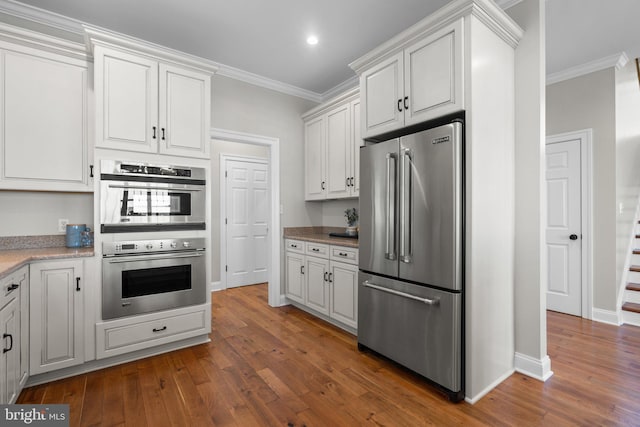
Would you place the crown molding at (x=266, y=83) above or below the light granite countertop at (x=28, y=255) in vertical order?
above

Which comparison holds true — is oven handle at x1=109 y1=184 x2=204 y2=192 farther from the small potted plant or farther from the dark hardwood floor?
the small potted plant

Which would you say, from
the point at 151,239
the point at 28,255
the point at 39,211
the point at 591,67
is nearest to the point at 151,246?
the point at 151,239

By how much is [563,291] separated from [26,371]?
5.21 meters

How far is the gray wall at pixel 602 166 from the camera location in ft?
11.0

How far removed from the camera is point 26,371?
2055 mm

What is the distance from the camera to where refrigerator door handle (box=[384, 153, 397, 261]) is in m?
2.34

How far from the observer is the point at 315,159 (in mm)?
4082

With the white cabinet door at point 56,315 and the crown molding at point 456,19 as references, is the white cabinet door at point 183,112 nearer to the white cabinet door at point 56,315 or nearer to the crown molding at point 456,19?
the white cabinet door at point 56,315

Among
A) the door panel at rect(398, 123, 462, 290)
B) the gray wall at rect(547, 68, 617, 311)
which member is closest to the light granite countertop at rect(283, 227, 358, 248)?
the door panel at rect(398, 123, 462, 290)

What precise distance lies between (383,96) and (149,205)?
218cm

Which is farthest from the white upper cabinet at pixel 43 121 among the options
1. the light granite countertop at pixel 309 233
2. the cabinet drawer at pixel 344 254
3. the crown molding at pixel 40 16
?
the cabinet drawer at pixel 344 254

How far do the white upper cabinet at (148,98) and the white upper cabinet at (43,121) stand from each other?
0.31 m

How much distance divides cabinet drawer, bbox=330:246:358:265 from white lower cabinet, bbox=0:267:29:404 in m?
2.40

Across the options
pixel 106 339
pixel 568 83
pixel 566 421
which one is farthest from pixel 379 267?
pixel 568 83
